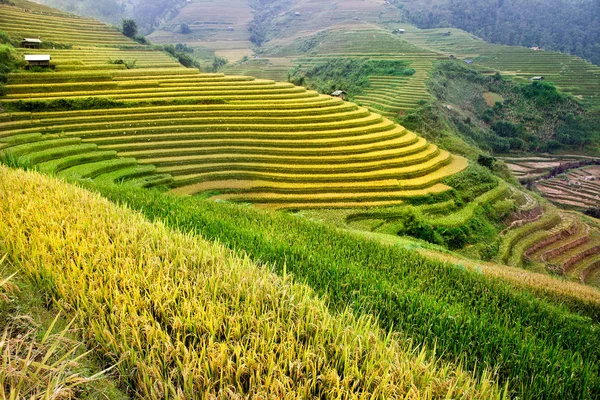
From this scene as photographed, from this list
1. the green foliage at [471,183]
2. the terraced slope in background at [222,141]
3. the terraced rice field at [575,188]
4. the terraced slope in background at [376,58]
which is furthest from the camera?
the terraced slope in background at [376,58]

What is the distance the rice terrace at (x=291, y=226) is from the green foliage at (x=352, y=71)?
583mm

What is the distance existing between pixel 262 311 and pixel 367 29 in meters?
81.9

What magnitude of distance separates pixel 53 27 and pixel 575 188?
5509 centimetres

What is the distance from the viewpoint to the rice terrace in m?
2.31

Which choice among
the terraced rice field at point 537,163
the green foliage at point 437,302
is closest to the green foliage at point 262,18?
the terraced rice field at point 537,163

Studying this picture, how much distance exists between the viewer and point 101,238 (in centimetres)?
357

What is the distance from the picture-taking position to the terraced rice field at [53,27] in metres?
33.0

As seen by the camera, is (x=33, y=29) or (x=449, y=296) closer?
(x=449, y=296)

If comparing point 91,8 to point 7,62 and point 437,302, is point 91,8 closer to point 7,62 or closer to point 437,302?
point 7,62

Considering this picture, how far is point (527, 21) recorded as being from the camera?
90812 mm

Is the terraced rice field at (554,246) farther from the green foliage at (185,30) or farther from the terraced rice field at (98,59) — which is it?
the green foliage at (185,30)

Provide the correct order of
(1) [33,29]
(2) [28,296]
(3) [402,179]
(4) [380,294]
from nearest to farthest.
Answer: (2) [28,296] → (4) [380,294] → (3) [402,179] → (1) [33,29]

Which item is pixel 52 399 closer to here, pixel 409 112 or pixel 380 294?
pixel 380 294

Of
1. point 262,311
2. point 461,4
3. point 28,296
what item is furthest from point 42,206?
point 461,4
